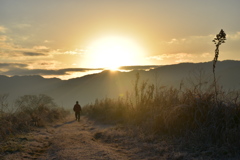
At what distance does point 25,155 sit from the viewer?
6.52m

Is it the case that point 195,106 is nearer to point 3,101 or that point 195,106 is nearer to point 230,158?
point 230,158

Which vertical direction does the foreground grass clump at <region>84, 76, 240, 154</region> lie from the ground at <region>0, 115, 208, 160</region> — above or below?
above

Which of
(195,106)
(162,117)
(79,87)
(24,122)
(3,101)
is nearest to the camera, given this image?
(195,106)

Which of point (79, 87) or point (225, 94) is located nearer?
point (225, 94)

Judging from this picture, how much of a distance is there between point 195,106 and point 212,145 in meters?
1.89

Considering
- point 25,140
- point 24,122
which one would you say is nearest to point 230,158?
point 25,140

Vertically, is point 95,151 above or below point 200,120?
below

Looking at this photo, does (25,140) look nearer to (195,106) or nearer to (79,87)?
(195,106)

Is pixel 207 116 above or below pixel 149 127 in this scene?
above

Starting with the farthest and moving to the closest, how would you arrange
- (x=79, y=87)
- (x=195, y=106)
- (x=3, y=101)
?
(x=79, y=87), (x=3, y=101), (x=195, y=106)

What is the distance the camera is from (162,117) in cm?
834

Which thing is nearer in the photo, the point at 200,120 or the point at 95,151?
the point at 95,151

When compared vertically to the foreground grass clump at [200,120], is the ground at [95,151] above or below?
below

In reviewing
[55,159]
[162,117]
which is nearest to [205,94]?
[162,117]
